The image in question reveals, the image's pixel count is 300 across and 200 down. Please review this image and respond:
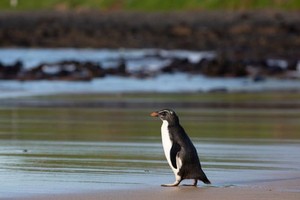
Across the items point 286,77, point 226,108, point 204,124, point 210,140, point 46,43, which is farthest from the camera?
point 46,43

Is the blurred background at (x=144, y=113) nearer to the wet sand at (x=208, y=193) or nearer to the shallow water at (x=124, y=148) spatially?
the shallow water at (x=124, y=148)

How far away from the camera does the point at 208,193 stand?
9836 mm

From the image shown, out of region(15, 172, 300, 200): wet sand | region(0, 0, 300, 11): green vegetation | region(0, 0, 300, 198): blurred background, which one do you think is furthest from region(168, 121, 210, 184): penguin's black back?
region(0, 0, 300, 11): green vegetation

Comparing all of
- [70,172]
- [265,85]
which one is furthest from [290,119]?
[265,85]

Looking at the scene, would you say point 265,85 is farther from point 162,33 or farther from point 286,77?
point 162,33

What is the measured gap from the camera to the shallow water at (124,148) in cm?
1066

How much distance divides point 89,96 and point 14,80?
288 inches

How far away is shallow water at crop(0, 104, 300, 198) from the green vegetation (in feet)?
196

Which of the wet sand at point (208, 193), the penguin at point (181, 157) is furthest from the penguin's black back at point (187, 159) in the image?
the wet sand at point (208, 193)

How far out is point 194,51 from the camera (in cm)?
5353

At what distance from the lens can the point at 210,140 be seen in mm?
14461

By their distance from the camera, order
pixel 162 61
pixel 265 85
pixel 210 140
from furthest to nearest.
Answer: pixel 162 61 → pixel 265 85 → pixel 210 140

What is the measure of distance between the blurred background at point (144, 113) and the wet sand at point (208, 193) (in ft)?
1.00

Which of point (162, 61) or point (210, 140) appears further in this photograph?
point (162, 61)
